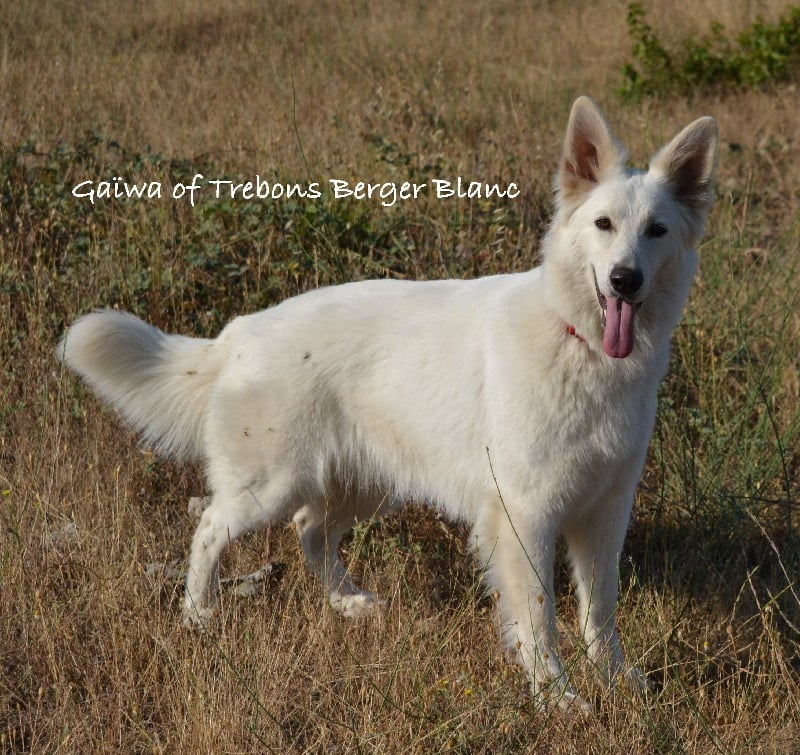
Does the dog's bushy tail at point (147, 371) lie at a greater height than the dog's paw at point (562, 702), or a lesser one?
greater

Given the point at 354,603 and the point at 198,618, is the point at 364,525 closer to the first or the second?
the point at 354,603

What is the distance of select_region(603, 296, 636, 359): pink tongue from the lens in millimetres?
2932

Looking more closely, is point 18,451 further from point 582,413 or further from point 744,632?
point 744,632

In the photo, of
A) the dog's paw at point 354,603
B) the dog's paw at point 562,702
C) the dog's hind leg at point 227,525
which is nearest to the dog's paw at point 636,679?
the dog's paw at point 562,702

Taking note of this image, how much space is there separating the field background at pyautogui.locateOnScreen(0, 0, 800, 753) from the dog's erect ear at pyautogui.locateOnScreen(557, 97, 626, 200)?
4.12ft

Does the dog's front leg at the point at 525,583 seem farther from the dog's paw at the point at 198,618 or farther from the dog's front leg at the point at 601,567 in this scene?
the dog's paw at the point at 198,618

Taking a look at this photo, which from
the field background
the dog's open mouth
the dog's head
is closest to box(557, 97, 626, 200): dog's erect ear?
the dog's head

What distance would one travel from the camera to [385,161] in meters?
5.84

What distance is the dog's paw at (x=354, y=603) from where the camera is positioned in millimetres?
3523

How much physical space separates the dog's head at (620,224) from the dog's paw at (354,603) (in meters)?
1.31

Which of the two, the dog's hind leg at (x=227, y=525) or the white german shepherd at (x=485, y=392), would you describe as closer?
the white german shepherd at (x=485, y=392)

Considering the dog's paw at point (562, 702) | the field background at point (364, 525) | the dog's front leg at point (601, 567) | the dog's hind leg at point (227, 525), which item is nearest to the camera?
the dog's paw at point (562, 702)

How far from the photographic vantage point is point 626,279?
284 cm

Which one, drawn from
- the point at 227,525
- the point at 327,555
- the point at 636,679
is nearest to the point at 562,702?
the point at 636,679
